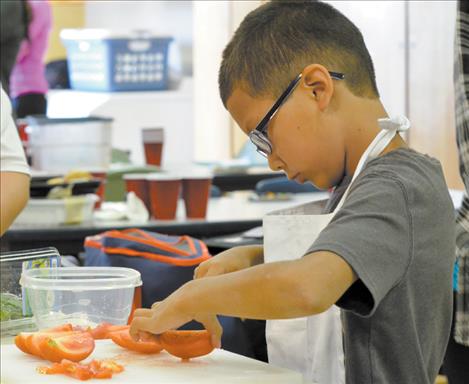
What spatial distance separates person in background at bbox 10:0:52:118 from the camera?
5.57m

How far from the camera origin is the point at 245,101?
1498mm

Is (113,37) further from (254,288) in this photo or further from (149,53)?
(254,288)

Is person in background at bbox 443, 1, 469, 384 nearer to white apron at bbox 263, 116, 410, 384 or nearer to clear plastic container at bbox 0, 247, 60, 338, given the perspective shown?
white apron at bbox 263, 116, 410, 384

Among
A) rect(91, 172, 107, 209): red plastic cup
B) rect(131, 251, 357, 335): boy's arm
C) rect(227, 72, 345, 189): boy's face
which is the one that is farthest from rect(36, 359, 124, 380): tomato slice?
rect(91, 172, 107, 209): red plastic cup

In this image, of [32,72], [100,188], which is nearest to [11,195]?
[100,188]

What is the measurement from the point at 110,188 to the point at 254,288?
2.71 m

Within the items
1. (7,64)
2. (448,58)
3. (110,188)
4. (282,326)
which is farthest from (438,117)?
(282,326)

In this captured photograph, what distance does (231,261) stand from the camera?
1.66 meters

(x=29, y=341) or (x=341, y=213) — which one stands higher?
(x=341, y=213)

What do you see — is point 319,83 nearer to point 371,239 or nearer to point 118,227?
point 371,239

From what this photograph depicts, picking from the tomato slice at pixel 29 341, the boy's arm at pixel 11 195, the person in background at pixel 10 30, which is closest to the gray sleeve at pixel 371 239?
the tomato slice at pixel 29 341

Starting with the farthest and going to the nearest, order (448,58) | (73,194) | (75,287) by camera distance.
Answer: (448,58) → (73,194) → (75,287)

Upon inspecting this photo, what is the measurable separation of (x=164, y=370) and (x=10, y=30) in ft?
11.2

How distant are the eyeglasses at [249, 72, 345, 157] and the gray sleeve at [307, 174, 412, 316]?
173mm
